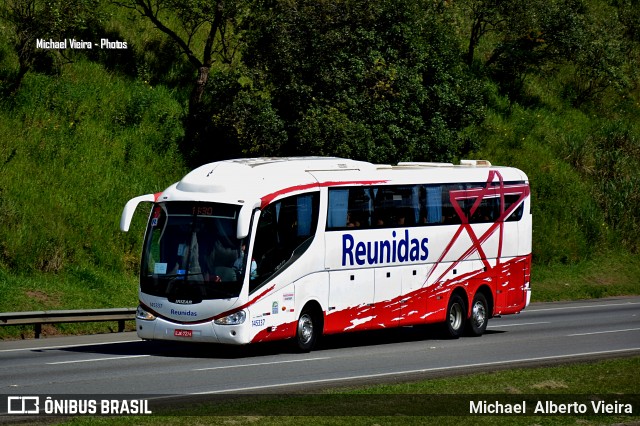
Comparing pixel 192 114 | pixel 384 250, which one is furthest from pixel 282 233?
pixel 192 114

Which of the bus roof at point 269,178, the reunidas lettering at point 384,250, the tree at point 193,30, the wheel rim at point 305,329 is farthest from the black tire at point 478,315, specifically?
the tree at point 193,30

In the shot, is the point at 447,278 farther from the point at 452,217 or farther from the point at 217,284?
the point at 217,284

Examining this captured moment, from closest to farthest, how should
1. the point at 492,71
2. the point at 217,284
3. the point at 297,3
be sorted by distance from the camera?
the point at 217,284 < the point at 297,3 < the point at 492,71

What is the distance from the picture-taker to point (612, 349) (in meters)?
22.9

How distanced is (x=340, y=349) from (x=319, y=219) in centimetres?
279

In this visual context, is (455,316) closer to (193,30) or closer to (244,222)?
(244,222)

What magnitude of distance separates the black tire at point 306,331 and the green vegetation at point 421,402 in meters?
4.50

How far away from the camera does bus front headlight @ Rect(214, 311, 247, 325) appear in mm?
19758

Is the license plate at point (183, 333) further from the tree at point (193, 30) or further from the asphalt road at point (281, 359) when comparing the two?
the tree at point (193, 30)

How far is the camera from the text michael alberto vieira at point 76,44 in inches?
1459

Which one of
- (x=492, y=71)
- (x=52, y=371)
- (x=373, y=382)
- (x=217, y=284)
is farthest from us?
Answer: (x=492, y=71)

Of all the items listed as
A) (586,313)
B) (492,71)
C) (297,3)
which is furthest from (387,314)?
(492,71)

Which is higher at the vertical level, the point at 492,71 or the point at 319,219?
the point at 492,71

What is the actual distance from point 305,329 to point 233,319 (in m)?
2.30
